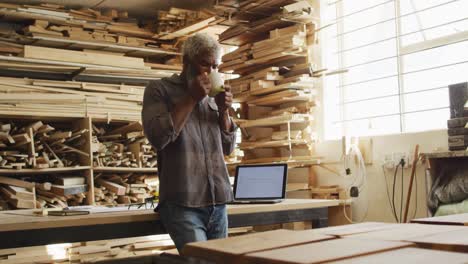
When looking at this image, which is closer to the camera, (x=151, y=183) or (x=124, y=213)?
(x=124, y=213)

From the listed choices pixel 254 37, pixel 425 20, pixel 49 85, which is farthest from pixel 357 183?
pixel 49 85

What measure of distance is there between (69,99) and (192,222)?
3608 millimetres

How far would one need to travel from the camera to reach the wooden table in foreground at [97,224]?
2355 mm

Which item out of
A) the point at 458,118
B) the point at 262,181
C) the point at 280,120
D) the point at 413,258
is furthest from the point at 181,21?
the point at 413,258

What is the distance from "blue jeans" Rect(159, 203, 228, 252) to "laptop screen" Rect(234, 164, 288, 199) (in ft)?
2.47

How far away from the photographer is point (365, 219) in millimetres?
4566

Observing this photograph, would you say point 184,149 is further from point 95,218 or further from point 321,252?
point 321,252

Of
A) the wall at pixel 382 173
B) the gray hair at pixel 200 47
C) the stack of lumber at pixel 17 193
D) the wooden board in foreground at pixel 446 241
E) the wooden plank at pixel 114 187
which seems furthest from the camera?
the wooden plank at pixel 114 187

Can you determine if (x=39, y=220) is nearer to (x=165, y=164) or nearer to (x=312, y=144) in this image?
(x=165, y=164)

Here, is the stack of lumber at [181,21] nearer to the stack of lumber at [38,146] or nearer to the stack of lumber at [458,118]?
the stack of lumber at [38,146]

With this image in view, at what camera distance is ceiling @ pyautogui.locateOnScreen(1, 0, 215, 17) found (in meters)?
6.12

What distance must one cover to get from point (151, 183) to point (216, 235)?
373cm

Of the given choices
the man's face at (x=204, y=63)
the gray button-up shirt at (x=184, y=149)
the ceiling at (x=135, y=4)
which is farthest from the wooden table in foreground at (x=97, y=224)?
the ceiling at (x=135, y=4)

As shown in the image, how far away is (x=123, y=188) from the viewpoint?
576 centimetres
